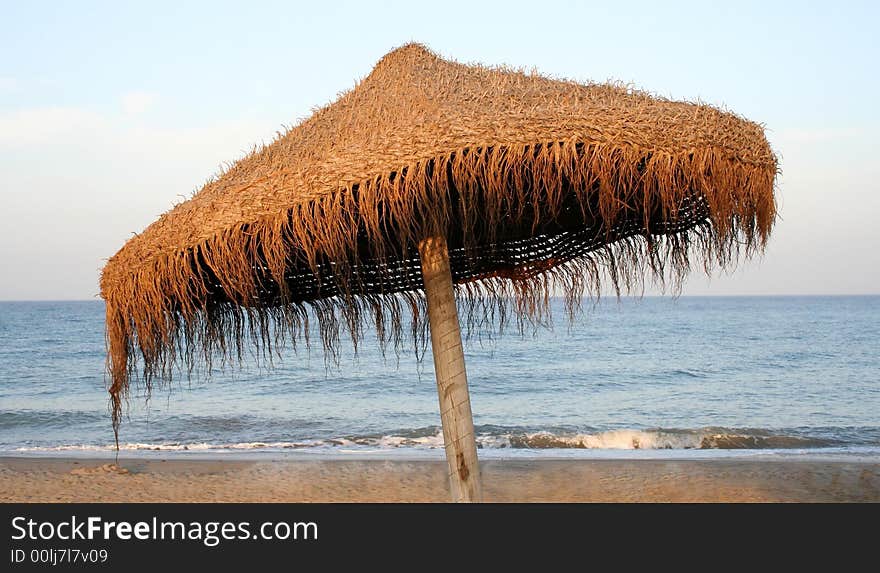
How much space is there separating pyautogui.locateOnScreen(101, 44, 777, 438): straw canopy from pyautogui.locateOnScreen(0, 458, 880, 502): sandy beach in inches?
161

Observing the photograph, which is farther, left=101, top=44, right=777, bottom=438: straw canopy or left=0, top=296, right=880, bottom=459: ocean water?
left=0, top=296, right=880, bottom=459: ocean water

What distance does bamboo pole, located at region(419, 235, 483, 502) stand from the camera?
135 inches

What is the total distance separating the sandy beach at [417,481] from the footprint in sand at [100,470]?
0.01 metres

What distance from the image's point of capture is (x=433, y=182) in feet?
9.09

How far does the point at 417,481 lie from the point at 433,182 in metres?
5.67

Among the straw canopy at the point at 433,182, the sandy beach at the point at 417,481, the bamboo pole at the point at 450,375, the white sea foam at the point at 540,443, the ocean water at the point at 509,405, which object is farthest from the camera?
the ocean water at the point at 509,405

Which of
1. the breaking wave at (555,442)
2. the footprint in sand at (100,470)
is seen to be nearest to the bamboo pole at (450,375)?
the footprint in sand at (100,470)

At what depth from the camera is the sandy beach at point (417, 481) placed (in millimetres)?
7172

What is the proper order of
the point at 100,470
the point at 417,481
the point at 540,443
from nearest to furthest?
the point at 417,481 → the point at 100,470 → the point at 540,443

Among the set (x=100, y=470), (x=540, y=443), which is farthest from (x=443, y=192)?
(x=540, y=443)
